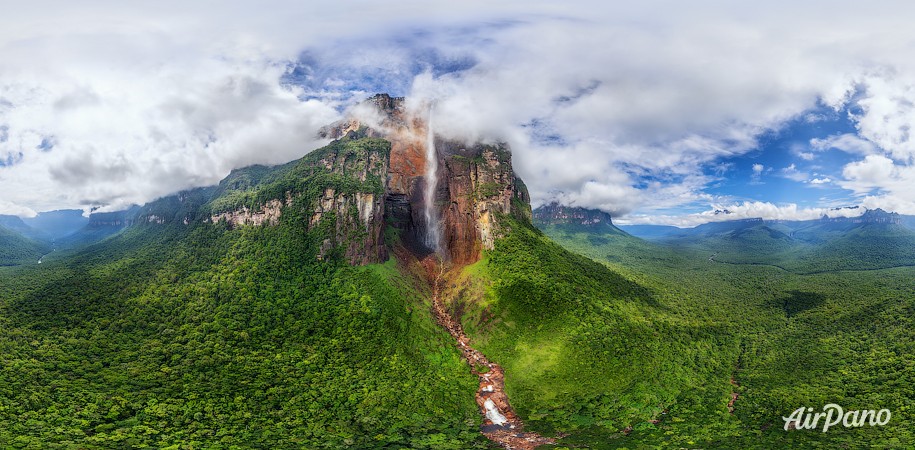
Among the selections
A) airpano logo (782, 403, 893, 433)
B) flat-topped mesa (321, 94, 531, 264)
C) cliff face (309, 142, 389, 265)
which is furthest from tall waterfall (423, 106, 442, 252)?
airpano logo (782, 403, 893, 433)

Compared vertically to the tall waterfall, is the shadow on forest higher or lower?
lower

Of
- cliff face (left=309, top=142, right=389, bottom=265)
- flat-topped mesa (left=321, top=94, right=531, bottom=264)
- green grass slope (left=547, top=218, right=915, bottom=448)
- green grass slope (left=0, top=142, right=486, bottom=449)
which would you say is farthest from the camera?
flat-topped mesa (left=321, top=94, right=531, bottom=264)

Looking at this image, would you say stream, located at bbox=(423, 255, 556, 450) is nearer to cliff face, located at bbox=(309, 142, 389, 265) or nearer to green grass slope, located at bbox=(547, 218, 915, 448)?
green grass slope, located at bbox=(547, 218, 915, 448)

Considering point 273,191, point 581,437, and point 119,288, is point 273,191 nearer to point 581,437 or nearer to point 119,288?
point 119,288

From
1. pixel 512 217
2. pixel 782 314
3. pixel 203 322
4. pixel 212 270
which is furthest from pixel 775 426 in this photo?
pixel 212 270

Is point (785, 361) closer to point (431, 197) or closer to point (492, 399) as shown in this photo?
point (492, 399)

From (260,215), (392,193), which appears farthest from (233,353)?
(392,193)
